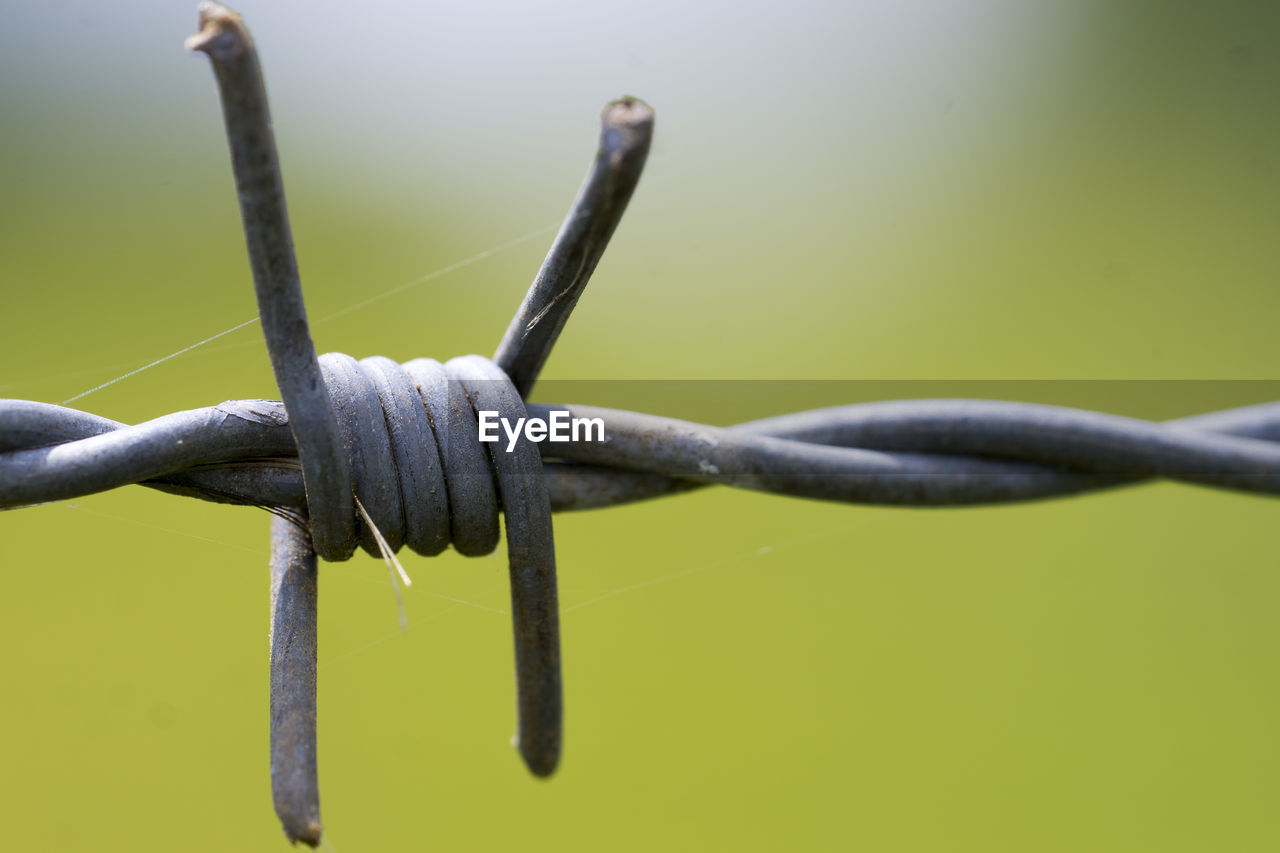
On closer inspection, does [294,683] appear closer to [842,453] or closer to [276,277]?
[276,277]

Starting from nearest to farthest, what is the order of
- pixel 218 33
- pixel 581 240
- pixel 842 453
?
pixel 218 33
pixel 581 240
pixel 842 453

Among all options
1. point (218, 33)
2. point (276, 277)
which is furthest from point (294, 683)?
point (218, 33)

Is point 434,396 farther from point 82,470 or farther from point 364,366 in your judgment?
point 82,470

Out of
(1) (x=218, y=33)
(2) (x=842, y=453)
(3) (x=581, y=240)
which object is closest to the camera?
(1) (x=218, y=33)

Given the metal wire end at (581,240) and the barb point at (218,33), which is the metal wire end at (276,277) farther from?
the metal wire end at (581,240)

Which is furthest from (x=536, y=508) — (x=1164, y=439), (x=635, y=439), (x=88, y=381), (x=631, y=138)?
(x=88, y=381)

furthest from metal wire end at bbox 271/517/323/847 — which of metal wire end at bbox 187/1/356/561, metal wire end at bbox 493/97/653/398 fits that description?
metal wire end at bbox 493/97/653/398
